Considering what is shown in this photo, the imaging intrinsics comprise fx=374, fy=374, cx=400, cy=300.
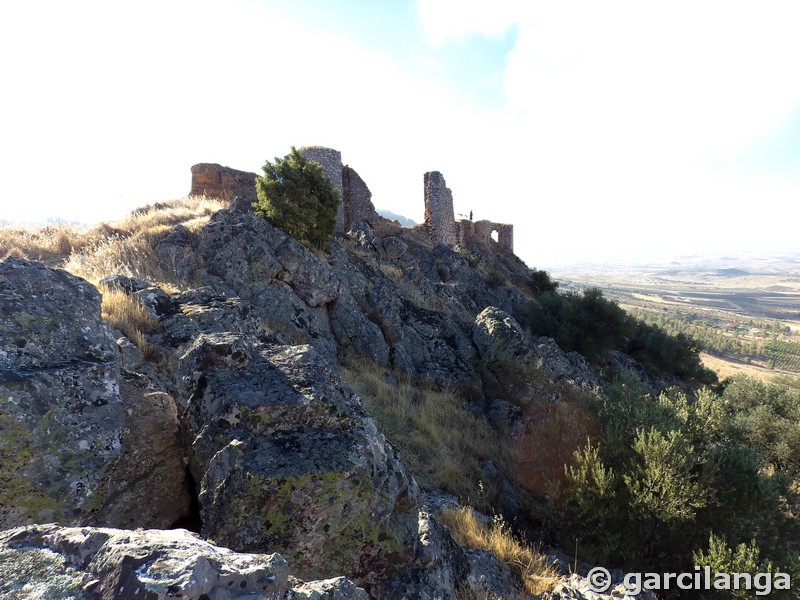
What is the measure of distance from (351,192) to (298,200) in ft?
36.1

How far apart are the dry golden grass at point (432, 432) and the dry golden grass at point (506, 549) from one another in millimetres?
877

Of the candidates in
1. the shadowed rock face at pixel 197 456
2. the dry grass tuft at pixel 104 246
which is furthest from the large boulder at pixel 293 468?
the dry grass tuft at pixel 104 246

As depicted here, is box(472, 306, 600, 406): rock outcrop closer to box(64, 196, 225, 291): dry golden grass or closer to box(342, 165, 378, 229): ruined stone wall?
box(64, 196, 225, 291): dry golden grass

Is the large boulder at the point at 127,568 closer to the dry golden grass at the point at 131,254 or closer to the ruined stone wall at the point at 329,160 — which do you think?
the dry golden grass at the point at 131,254

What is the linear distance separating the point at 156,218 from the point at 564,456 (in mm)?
10597

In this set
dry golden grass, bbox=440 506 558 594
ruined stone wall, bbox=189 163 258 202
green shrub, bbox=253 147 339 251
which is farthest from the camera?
ruined stone wall, bbox=189 163 258 202

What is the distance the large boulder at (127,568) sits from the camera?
4.03 ft

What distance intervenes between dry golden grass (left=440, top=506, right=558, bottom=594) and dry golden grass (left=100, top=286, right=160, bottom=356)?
12.3ft

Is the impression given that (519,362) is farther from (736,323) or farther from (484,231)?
(736,323)

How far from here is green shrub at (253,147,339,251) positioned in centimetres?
962

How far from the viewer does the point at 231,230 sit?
8109 mm

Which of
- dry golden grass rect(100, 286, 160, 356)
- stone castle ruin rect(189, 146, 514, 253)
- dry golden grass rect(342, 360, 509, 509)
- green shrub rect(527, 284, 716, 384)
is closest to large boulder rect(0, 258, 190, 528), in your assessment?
dry golden grass rect(100, 286, 160, 356)

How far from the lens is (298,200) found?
990 cm

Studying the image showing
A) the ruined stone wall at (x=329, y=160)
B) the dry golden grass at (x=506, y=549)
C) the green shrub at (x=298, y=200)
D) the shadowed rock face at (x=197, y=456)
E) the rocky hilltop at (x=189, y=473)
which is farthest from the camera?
the ruined stone wall at (x=329, y=160)
